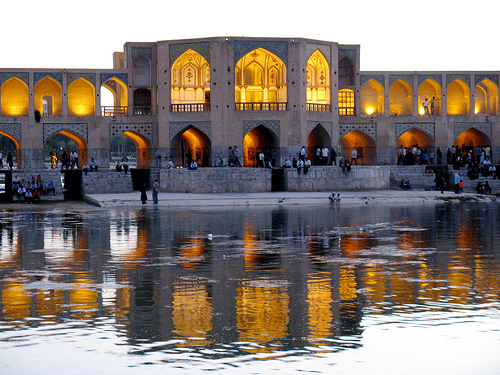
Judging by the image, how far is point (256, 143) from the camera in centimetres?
3378

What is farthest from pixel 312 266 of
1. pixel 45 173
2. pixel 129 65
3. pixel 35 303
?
pixel 129 65

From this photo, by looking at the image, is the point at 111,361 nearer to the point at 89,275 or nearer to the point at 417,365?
the point at 417,365

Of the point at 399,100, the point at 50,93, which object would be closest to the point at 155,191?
the point at 50,93

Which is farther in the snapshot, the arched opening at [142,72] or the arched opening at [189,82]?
the arched opening at [142,72]

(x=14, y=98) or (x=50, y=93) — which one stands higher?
(x=50, y=93)

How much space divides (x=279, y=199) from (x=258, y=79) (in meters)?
10.5

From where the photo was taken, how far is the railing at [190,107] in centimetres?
3111

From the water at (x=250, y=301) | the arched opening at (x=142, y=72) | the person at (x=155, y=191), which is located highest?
the arched opening at (x=142, y=72)

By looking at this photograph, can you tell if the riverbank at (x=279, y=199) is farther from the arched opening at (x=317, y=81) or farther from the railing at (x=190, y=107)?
the arched opening at (x=317, y=81)

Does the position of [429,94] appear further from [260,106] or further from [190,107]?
[190,107]

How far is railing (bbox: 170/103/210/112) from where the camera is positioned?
3111 centimetres

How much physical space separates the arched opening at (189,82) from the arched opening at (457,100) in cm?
1110

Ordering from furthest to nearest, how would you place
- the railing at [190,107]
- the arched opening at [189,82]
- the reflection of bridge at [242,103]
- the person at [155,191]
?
the arched opening at [189,82]
the railing at [190,107]
the reflection of bridge at [242,103]
the person at [155,191]

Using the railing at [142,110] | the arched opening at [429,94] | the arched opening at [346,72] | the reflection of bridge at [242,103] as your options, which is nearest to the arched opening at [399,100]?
the reflection of bridge at [242,103]
